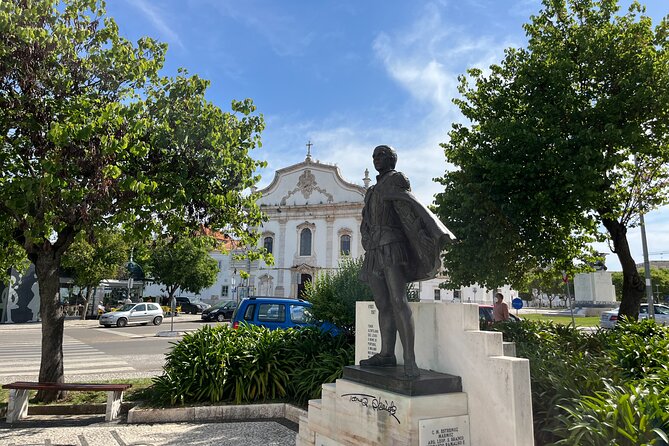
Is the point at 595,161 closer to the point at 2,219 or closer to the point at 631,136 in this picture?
the point at 631,136

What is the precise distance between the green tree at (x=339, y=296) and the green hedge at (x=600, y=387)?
278 centimetres

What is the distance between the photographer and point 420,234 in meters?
4.19

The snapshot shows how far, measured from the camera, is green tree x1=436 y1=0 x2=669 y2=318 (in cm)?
979

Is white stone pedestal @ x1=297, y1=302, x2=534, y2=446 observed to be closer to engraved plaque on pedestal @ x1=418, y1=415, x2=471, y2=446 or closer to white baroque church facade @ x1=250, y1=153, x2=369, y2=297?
engraved plaque on pedestal @ x1=418, y1=415, x2=471, y2=446

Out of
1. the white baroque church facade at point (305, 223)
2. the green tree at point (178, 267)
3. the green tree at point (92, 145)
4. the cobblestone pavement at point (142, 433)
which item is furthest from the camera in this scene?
the white baroque church facade at point (305, 223)

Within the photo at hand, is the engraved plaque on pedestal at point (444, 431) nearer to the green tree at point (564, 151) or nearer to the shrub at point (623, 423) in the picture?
the shrub at point (623, 423)

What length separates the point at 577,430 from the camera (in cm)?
330

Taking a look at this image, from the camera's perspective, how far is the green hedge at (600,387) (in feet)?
10.5

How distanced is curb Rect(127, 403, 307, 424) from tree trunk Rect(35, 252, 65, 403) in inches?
72.7

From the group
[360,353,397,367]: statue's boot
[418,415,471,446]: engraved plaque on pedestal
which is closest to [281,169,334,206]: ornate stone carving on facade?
[360,353,397,367]: statue's boot

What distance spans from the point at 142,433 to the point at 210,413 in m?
0.96

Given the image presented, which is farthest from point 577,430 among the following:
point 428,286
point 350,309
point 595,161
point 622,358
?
point 428,286
